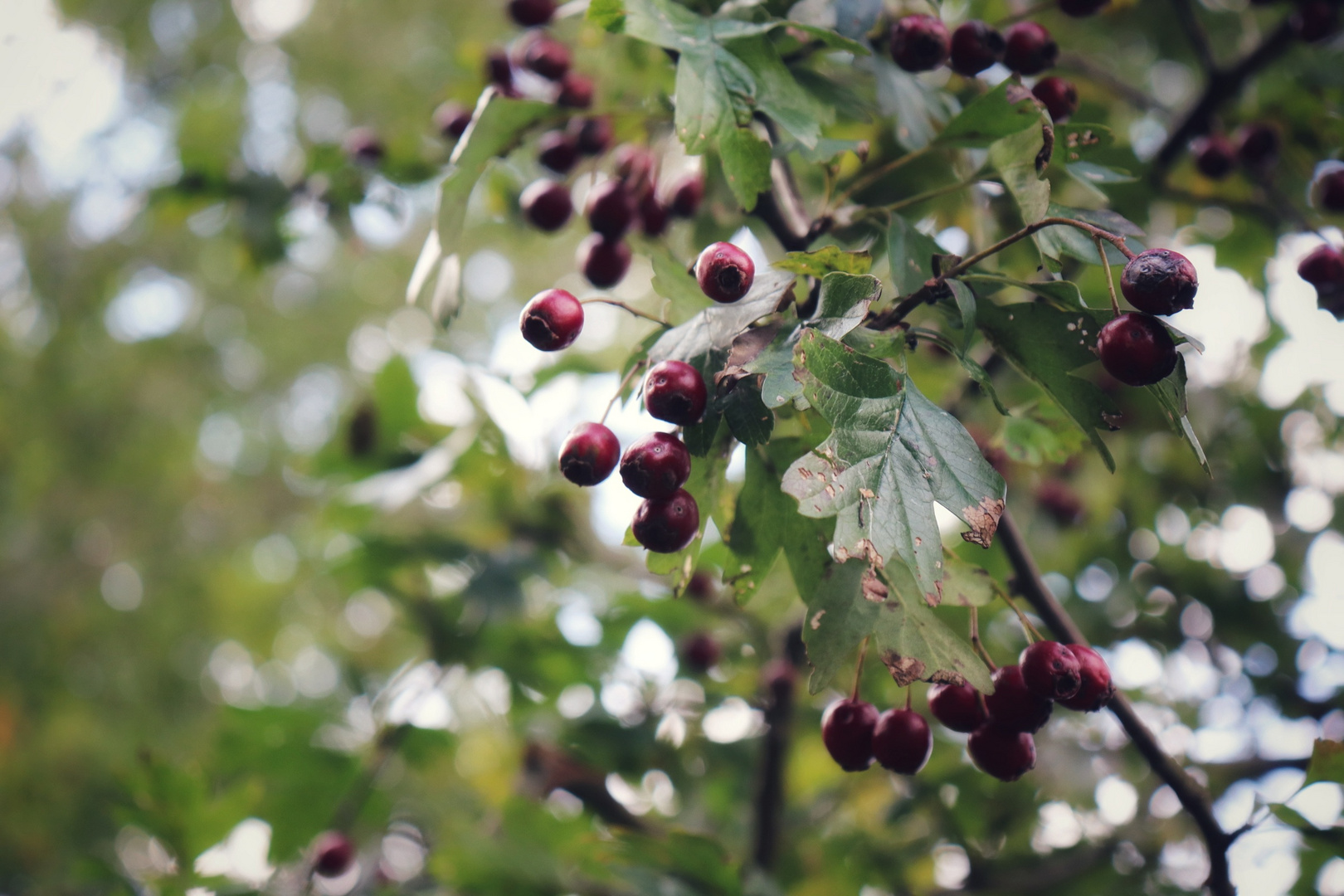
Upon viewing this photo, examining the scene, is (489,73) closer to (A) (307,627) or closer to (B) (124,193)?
(B) (124,193)

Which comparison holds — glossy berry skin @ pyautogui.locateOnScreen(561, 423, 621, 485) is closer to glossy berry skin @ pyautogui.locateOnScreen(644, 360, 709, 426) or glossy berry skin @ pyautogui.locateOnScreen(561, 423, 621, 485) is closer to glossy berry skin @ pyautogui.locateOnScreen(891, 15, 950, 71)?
glossy berry skin @ pyautogui.locateOnScreen(644, 360, 709, 426)

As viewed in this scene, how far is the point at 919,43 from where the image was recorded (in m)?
1.33

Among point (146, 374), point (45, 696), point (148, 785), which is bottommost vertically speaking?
point (45, 696)

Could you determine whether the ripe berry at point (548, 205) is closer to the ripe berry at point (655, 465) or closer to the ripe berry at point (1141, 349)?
the ripe berry at point (655, 465)

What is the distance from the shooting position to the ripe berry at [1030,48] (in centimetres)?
146

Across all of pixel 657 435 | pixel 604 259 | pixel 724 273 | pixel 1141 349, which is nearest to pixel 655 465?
pixel 657 435

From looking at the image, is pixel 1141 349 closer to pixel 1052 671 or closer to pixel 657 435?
pixel 1052 671

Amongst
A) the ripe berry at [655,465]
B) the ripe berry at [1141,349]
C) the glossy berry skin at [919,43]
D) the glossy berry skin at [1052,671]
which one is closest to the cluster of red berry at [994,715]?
the glossy berry skin at [1052,671]

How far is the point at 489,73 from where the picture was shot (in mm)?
2045

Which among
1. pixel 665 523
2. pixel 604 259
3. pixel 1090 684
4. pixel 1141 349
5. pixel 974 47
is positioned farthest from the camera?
pixel 604 259

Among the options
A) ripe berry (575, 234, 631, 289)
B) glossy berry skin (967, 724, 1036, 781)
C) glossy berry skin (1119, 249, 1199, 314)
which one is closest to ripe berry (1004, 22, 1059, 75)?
glossy berry skin (1119, 249, 1199, 314)

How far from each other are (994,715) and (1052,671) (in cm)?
13

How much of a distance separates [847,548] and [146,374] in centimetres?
767

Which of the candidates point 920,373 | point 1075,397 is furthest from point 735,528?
point 920,373
